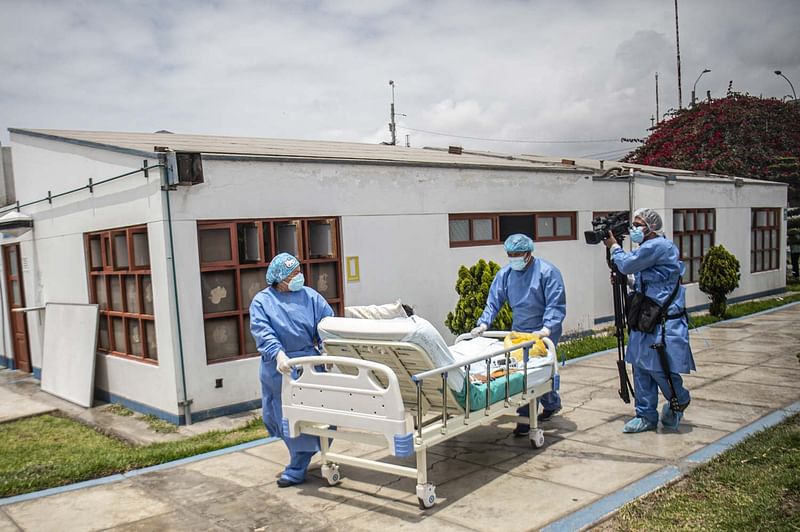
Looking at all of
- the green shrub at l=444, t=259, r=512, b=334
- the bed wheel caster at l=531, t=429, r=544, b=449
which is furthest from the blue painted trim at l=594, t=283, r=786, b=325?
the bed wheel caster at l=531, t=429, r=544, b=449

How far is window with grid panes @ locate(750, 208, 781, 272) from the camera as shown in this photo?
17203 millimetres

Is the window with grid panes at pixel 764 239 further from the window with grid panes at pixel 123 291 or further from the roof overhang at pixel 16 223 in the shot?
the roof overhang at pixel 16 223

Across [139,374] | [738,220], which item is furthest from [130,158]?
[738,220]

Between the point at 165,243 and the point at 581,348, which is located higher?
the point at 165,243

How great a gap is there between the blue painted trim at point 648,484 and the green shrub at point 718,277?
24.6 ft

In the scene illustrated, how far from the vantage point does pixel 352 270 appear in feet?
29.4

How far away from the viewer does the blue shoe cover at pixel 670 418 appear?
621 cm

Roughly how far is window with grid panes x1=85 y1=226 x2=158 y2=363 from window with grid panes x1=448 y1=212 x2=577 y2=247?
179 inches

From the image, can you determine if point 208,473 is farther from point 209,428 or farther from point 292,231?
point 292,231

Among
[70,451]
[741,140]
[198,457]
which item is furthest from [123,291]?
[741,140]

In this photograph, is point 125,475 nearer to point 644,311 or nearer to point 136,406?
point 136,406

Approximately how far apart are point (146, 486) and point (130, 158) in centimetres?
416

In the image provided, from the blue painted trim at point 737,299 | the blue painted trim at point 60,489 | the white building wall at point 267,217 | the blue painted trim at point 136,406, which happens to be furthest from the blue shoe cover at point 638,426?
the blue painted trim at point 737,299

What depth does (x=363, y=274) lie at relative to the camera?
9117 mm
